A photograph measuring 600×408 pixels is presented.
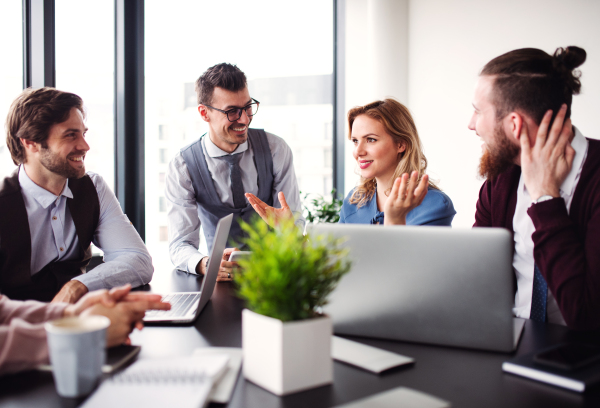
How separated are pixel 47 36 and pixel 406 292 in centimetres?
266

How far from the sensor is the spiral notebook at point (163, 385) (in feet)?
2.19

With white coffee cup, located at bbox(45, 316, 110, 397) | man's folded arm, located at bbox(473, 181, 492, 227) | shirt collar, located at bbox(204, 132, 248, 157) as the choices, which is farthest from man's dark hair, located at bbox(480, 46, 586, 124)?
shirt collar, located at bbox(204, 132, 248, 157)

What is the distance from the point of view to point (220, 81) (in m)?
2.50

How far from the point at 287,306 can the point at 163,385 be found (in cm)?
22

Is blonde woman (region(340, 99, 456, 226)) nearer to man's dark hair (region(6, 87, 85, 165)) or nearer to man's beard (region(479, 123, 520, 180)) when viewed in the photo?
man's beard (region(479, 123, 520, 180))

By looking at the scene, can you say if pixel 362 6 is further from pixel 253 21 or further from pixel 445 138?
pixel 445 138

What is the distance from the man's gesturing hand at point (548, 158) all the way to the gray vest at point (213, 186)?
4.95ft

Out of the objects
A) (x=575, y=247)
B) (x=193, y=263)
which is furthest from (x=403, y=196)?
(x=193, y=263)

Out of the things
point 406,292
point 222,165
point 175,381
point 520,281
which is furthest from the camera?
point 222,165

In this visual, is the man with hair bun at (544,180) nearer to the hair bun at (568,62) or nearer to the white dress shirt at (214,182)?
the hair bun at (568,62)

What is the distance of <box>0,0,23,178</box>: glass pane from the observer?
8.01ft

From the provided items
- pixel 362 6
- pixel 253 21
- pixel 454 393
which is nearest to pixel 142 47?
pixel 253 21

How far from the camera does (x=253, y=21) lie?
3.86 metres

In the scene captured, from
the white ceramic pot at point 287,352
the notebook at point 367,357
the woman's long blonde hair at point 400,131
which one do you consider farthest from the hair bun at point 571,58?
the white ceramic pot at point 287,352
